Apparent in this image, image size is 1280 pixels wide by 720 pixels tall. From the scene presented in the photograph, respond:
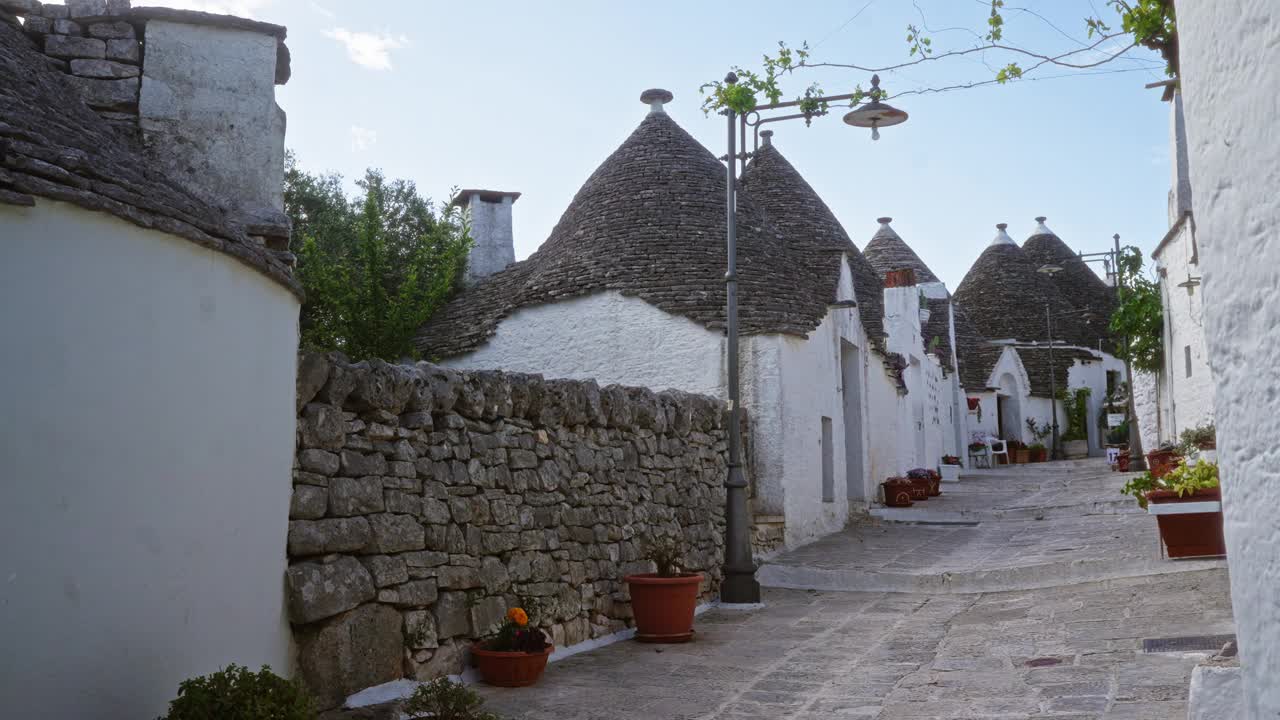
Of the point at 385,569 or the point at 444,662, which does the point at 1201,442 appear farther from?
the point at 385,569

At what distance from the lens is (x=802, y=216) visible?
1998 cm

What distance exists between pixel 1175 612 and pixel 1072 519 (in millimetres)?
7968

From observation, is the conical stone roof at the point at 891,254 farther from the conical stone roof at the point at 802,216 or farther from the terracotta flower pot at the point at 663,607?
the terracotta flower pot at the point at 663,607

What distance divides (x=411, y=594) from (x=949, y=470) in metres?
21.6

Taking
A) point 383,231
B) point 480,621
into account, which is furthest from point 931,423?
point 480,621

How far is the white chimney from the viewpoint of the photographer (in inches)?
690

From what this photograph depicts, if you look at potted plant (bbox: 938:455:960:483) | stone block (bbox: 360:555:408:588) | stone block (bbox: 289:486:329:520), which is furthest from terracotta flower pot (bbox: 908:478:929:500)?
stone block (bbox: 289:486:329:520)

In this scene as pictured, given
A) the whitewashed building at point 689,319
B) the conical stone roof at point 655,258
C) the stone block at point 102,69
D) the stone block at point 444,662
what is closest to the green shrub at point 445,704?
the stone block at point 444,662

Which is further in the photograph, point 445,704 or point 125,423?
point 445,704

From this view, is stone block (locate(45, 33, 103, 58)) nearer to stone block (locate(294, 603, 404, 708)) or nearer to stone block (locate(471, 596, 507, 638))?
stone block (locate(294, 603, 404, 708))

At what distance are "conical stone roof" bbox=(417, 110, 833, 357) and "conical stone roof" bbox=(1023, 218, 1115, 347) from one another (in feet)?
89.3

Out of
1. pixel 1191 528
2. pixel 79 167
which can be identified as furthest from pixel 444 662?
pixel 1191 528

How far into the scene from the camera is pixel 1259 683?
3.05m

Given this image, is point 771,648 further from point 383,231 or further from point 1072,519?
point 383,231
